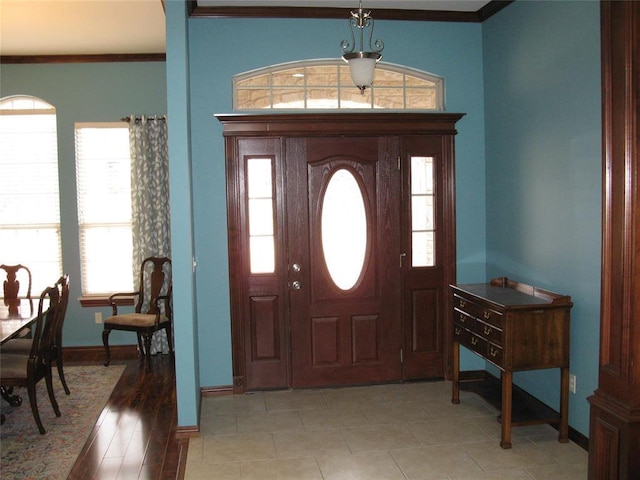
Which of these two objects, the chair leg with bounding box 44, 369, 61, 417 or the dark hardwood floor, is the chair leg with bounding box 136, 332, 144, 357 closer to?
the dark hardwood floor

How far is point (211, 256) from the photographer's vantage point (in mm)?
4992

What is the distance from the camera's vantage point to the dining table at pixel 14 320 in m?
4.31

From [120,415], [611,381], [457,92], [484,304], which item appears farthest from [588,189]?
[120,415]

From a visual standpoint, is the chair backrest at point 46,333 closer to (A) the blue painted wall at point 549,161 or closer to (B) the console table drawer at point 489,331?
(B) the console table drawer at point 489,331

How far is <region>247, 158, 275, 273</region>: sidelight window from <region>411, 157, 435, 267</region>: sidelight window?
3.82ft

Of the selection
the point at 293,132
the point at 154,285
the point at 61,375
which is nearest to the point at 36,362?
the point at 61,375

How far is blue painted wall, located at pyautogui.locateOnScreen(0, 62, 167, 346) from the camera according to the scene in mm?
6285

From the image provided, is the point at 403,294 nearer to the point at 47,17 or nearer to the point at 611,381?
the point at 611,381

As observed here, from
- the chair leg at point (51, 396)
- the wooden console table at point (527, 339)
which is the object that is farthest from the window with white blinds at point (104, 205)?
the wooden console table at point (527, 339)

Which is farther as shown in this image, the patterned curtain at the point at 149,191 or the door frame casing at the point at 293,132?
the patterned curtain at the point at 149,191

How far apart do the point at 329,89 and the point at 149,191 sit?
2.25 metres

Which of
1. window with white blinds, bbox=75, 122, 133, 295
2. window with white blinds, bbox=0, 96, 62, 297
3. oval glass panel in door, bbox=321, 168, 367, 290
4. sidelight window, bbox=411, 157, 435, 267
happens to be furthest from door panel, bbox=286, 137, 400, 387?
window with white blinds, bbox=0, 96, 62, 297

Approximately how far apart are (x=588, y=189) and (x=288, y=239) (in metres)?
2.27

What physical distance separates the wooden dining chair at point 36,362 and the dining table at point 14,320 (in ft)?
0.39
